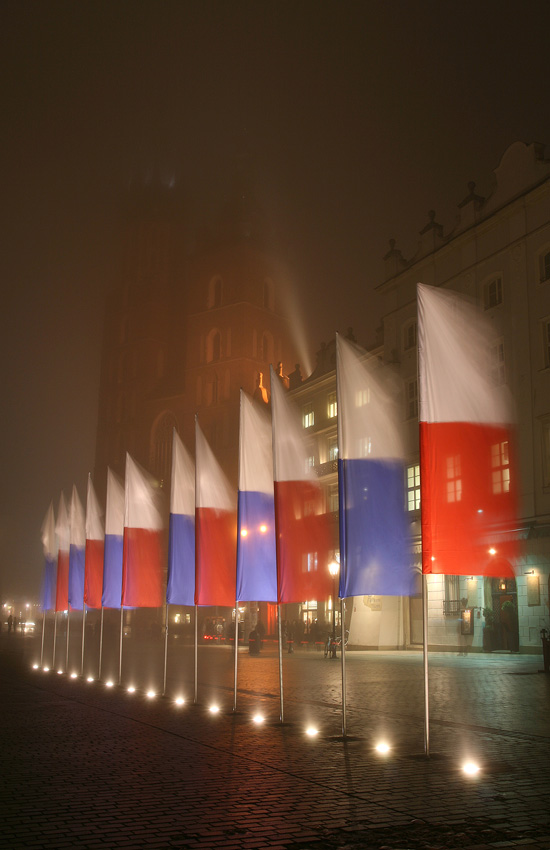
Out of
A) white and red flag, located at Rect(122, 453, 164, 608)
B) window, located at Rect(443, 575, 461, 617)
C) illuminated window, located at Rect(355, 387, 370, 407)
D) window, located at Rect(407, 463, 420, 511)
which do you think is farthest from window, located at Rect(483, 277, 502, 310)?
illuminated window, located at Rect(355, 387, 370, 407)

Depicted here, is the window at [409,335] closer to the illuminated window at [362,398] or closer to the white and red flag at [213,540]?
the white and red flag at [213,540]

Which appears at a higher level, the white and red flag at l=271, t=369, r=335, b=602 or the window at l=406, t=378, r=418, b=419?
the window at l=406, t=378, r=418, b=419

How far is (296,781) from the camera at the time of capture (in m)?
9.00

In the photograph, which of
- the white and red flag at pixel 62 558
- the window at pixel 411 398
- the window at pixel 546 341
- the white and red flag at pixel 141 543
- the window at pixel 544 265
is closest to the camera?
Answer: the white and red flag at pixel 141 543

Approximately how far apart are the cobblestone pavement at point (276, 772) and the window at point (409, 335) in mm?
24805

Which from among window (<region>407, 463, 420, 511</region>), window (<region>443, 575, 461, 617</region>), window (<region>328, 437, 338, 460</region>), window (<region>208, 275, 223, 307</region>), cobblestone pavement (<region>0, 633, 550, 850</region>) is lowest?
cobblestone pavement (<region>0, 633, 550, 850</region>)

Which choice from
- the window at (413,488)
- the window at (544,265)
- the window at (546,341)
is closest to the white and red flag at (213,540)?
the window at (546,341)

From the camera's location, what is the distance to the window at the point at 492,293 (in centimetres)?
3547

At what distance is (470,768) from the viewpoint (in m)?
9.59

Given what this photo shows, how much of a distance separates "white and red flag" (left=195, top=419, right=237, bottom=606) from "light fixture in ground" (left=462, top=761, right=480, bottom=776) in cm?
868

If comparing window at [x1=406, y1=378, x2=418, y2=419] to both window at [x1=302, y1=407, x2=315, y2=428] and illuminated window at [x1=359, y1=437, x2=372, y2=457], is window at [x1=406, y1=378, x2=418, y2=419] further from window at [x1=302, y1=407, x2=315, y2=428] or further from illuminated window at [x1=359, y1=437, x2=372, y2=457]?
illuminated window at [x1=359, y1=437, x2=372, y2=457]

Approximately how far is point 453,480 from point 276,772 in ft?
15.7

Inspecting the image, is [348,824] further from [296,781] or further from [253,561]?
[253,561]

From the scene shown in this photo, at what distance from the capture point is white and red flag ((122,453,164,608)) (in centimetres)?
2212
